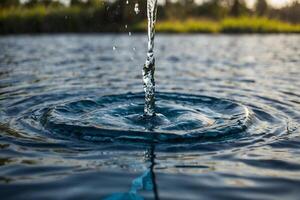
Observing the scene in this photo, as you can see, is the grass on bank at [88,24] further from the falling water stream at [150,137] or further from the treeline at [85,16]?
the falling water stream at [150,137]

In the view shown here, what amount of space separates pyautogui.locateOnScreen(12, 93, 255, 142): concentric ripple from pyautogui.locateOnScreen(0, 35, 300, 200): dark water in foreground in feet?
0.04

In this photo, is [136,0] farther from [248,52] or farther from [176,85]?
[176,85]

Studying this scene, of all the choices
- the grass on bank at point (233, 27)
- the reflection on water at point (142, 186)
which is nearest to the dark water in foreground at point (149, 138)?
the reflection on water at point (142, 186)

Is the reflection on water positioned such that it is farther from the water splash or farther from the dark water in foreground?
the water splash

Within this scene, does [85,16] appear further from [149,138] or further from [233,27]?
[149,138]

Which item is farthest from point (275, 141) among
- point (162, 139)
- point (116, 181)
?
point (116, 181)

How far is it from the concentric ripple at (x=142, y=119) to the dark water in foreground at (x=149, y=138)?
0.04 feet

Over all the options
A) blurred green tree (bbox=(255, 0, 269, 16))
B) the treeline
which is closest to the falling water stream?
the treeline

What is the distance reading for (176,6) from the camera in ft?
117

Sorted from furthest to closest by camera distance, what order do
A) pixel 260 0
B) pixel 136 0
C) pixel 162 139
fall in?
pixel 260 0
pixel 136 0
pixel 162 139

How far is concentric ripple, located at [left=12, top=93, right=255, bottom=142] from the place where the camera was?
14.0 ft

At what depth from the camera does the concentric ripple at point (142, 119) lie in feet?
14.0

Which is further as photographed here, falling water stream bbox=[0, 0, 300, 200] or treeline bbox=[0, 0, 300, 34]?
treeline bbox=[0, 0, 300, 34]

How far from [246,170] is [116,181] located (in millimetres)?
1110
